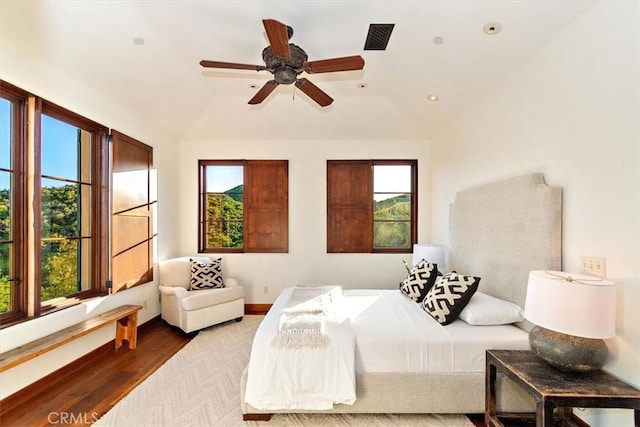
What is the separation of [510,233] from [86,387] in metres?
3.89

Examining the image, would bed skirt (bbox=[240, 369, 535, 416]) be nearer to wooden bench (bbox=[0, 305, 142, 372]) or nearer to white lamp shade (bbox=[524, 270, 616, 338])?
white lamp shade (bbox=[524, 270, 616, 338])

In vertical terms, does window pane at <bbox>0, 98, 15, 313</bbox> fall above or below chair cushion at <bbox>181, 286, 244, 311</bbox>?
above

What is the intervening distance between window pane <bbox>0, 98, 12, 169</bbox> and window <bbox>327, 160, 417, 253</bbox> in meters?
3.60

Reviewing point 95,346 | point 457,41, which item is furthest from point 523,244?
point 95,346

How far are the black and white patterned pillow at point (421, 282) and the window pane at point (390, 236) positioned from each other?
5.06 ft

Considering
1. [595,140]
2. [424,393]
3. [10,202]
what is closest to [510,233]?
[595,140]

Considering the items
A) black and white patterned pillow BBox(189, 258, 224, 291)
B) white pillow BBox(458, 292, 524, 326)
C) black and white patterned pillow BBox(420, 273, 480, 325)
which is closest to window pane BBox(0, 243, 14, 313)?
black and white patterned pillow BBox(189, 258, 224, 291)

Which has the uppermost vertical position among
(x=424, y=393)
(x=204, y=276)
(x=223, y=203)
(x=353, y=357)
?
(x=223, y=203)

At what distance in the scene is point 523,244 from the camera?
240cm

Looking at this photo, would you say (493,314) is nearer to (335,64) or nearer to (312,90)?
(335,64)

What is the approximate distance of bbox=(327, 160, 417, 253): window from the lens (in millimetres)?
4805

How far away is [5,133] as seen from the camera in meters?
2.31

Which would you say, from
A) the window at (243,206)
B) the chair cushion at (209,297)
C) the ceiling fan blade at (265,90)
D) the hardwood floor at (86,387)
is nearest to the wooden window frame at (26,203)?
the hardwood floor at (86,387)

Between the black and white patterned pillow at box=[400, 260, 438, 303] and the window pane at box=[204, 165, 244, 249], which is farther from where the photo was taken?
the window pane at box=[204, 165, 244, 249]
